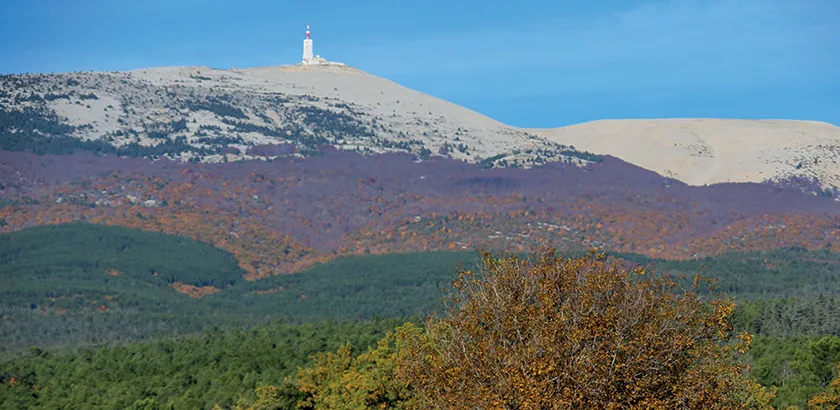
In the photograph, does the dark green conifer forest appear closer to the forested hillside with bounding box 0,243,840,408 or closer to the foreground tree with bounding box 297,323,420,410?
the forested hillside with bounding box 0,243,840,408

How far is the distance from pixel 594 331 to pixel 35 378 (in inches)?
3703

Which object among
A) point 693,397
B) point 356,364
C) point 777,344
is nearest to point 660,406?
point 693,397

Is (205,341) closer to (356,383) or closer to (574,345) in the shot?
(356,383)

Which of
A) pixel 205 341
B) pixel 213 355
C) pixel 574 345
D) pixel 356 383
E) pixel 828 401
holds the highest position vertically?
pixel 574 345

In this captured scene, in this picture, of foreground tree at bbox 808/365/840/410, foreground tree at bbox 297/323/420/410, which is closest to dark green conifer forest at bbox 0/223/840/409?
foreground tree at bbox 297/323/420/410

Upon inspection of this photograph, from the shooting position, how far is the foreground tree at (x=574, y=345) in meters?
35.7

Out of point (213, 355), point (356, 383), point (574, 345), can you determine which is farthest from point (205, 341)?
point (574, 345)

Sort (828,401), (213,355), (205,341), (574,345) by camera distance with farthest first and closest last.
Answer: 1. (205,341)
2. (213,355)
3. (828,401)
4. (574,345)

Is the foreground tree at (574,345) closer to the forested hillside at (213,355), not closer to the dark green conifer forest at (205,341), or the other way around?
the dark green conifer forest at (205,341)

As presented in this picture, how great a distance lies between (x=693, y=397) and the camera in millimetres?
36312

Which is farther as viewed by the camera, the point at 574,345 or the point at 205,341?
the point at 205,341

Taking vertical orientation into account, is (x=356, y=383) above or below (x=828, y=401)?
below

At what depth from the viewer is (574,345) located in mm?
35969

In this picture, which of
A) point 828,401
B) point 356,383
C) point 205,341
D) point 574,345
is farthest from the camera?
point 205,341
